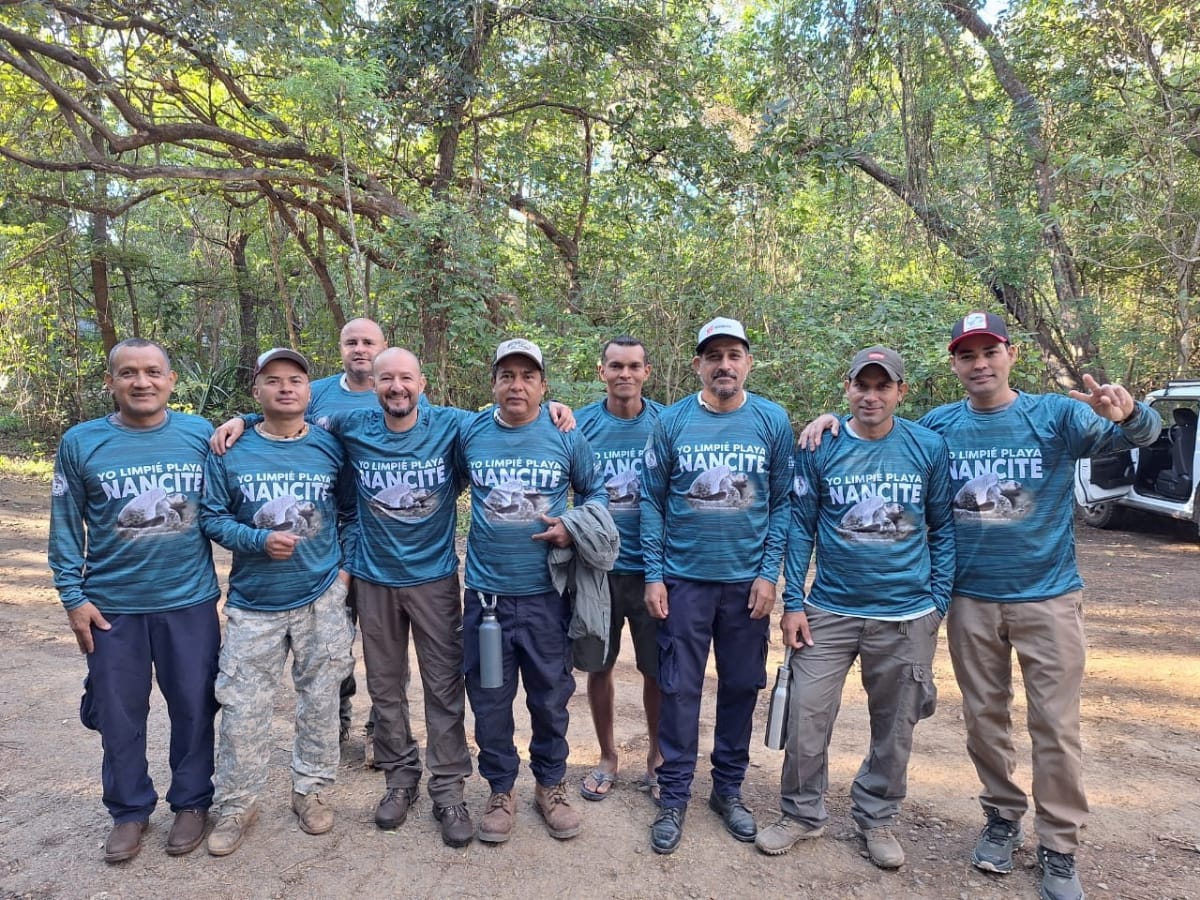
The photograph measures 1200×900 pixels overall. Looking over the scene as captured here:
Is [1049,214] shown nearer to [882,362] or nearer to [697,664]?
[882,362]

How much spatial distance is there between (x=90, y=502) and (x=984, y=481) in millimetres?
3619

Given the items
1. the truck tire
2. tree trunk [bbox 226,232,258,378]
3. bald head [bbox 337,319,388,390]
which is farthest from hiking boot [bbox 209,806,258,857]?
tree trunk [bbox 226,232,258,378]

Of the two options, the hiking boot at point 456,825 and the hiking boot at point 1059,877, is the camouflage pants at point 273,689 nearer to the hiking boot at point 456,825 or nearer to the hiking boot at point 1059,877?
the hiking boot at point 456,825

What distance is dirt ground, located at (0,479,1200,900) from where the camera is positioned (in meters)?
2.96

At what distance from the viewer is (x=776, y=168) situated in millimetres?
9688

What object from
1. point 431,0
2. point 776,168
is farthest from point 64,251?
point 776,168

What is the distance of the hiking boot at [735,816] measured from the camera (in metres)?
3.27

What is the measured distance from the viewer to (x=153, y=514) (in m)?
3.12

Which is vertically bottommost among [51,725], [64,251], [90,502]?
[51,725]

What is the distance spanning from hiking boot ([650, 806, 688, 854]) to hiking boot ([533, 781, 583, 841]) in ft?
1.10

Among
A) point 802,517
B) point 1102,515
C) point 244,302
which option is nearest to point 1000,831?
point 802,517

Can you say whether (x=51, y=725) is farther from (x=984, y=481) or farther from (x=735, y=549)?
(x=984, y=481)

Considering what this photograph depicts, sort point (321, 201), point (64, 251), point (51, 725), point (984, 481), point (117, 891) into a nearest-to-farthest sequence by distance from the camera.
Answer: point (117, 891) → point (984, 481) → point (51, 725) → point (321, 201) → point (64, 251)

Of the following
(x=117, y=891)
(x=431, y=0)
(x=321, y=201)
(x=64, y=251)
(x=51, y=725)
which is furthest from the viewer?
(x=64, y=251)
